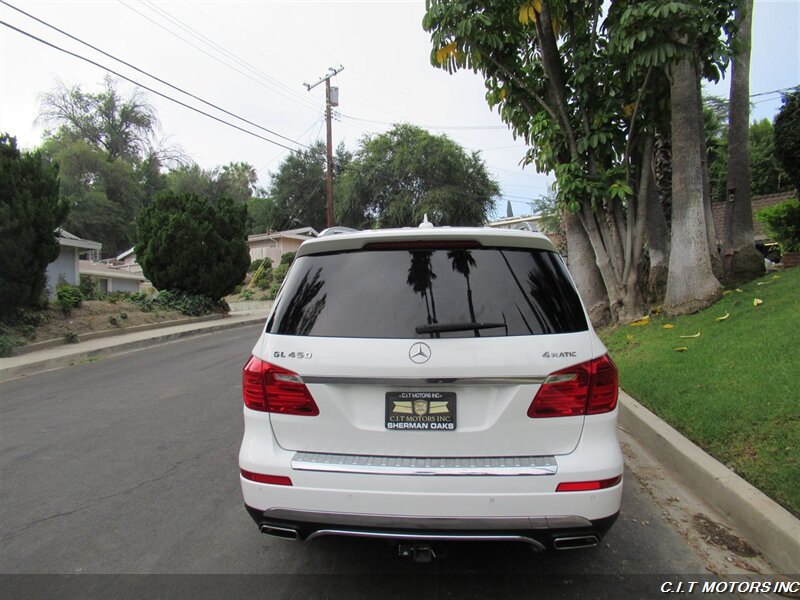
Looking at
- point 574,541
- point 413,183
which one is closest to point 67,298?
point 574,541

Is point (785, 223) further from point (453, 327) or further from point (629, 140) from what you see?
point (453, 327)

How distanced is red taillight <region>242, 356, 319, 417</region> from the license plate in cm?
38

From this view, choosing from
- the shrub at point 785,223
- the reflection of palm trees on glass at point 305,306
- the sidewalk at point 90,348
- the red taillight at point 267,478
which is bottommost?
the sidewalk at point 90,348

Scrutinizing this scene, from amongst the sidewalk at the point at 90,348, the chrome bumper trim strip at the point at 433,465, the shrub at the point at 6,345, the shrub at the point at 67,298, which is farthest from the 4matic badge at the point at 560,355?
the shrub at the point at 67,298

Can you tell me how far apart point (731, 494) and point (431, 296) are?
96.3 inches

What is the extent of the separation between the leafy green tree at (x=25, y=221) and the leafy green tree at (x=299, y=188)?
3854 centimetres

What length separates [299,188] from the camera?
5216cm

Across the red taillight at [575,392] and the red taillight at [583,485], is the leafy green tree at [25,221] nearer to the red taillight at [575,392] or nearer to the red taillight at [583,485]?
the red taillight at [575,392]

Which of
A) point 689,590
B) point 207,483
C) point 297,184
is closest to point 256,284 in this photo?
point 297,184

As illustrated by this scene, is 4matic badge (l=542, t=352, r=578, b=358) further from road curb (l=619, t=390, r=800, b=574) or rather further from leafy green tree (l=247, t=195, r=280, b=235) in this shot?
leafy green tree (l=247, t=195, r=280, b=235)

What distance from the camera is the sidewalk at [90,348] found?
10.8 m

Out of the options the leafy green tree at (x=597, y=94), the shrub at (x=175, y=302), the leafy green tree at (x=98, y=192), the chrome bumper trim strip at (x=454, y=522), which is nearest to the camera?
the chrome bumper trim strip at (x=454, y=522)

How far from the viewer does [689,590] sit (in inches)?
111

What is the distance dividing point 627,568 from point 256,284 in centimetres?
3439
